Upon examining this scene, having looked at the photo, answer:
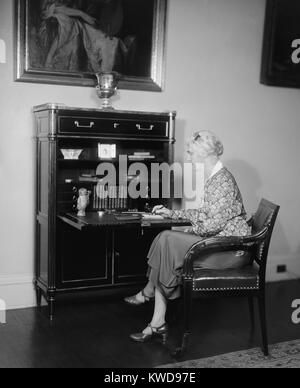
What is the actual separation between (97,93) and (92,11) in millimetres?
698

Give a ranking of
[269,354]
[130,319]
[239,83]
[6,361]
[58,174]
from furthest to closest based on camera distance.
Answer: [239,83], [58,174], [130,319], [269,354], [6,361]

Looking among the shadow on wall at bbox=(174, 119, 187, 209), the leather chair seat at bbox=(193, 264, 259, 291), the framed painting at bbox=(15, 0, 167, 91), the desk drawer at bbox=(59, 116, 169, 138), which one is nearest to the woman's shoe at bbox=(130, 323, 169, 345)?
the leather chair seat at bbox=(193, 264, 259, 291)

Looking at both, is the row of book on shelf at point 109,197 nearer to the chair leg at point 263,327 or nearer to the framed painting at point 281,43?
the chair leg at point 263,327

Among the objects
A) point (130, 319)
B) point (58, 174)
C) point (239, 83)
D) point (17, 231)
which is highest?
point (239, 83)

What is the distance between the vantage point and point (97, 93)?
15.1 feet

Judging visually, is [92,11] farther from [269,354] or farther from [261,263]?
[269,354]

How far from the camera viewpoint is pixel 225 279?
356 cm

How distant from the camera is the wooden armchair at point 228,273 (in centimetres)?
350

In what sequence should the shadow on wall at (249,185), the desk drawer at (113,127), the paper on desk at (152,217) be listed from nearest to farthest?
the paper on desk at (152,217)
the desk drawer at (113,127)
the shadow on wall at (249,185)

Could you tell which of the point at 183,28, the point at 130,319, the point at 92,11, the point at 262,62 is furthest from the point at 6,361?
the point at 262,62

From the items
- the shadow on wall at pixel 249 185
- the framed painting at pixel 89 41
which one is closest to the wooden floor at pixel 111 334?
the shadow on wall at pixel 249 185

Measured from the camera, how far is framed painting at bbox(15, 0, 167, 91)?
14.4 feet

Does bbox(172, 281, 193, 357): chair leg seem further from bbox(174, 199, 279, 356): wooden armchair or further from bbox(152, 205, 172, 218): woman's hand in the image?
bbox(152, 205, 172, 218): woman's hand

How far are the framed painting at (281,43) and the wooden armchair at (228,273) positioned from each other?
89.2 inches
